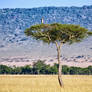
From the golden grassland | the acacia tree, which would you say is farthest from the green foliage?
the golden grassland

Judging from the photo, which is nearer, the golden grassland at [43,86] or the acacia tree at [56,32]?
the golden grassland at [43,86]

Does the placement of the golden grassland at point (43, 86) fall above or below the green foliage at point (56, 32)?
below

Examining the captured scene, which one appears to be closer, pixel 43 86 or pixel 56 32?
pixel 43 86

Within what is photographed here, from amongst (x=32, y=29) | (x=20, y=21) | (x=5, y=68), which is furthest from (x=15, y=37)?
(x=32, y=29)

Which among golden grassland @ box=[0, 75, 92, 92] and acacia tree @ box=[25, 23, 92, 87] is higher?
acacia tree @ box=[25, 23, 92, 87]

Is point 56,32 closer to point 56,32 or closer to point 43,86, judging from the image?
point 56,32

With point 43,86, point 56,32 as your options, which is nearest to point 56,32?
point 56,32

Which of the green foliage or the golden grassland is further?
the green foliage

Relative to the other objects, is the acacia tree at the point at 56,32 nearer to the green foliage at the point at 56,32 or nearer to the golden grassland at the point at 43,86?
the green foliage at the point at 56,32

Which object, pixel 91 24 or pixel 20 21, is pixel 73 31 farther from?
pixel 20 21

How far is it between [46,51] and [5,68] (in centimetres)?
6588

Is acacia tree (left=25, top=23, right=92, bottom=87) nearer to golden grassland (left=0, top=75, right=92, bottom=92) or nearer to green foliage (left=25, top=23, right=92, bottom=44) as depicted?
green foliage (left=25, top=23, right=92, bottom=44)

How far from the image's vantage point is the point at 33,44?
151 meters

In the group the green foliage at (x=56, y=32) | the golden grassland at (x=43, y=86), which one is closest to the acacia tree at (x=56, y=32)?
the green foliage at (x=56, y=32)
